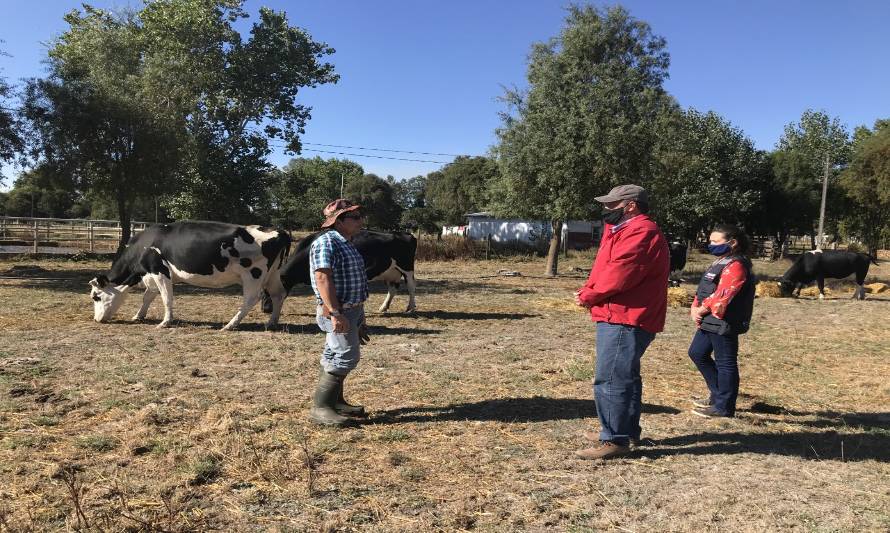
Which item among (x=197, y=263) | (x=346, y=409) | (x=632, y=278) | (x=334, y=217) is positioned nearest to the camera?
(x=632, y=278)

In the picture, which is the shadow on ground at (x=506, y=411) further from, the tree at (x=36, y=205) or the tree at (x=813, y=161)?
the tree at (x=36, y=205)

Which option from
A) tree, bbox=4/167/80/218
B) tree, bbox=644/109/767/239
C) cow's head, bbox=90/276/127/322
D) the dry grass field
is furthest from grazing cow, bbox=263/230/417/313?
tree, bbox=4/167/80/218

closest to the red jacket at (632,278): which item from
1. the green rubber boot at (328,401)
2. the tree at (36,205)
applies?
the green rubber boot at (328,401)

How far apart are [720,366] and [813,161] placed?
5881 centimetres

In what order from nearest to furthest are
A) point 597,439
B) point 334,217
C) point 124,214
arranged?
1. point 597,439
2. point 334,217
3. point 124,214

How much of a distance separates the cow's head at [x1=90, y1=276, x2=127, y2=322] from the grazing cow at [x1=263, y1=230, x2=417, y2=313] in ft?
9.08

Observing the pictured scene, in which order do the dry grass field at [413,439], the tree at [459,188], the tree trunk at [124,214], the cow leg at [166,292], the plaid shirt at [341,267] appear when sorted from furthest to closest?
the tree at [459,188]
the tree trunk at [124,214]
the cow leg at [166,292]
the plaid shirt at [341,267]
the dry grass field at [413,439]

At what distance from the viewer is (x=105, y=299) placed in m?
9.55

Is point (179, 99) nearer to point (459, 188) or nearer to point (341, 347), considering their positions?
point (341, 347)

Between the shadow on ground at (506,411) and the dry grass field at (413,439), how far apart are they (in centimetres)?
3

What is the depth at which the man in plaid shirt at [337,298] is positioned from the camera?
4617mm

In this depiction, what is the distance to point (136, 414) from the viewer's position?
4.92 meters

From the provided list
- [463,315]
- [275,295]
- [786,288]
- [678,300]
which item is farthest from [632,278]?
[786,288]

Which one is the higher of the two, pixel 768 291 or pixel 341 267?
pixel 341 267
